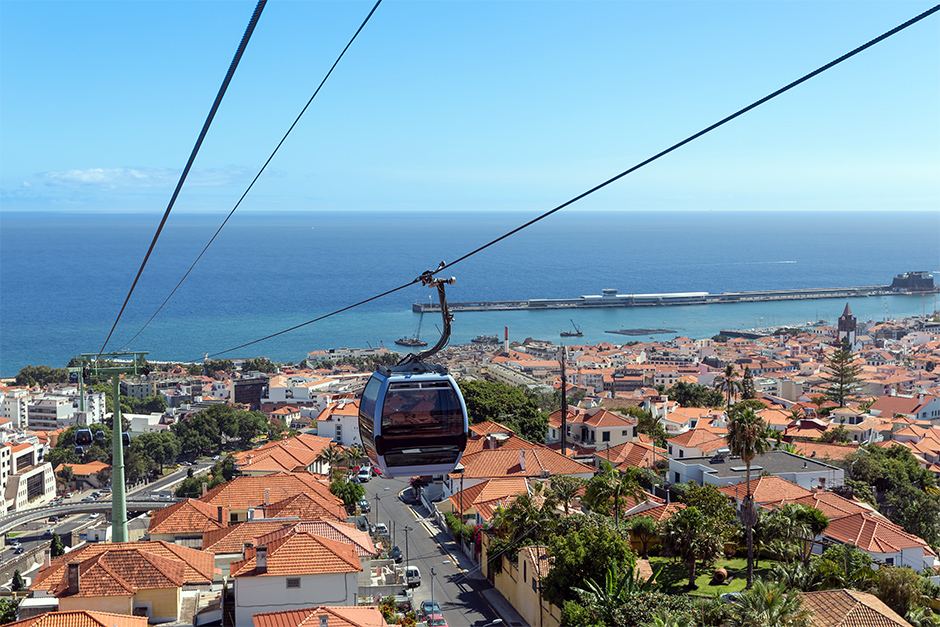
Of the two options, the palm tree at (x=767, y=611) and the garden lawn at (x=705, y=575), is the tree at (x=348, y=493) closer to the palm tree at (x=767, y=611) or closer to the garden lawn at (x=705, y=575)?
the garden lawn at (x=705, y=575)

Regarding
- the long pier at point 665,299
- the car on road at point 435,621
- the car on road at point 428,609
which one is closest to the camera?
the car on road at point 435,621

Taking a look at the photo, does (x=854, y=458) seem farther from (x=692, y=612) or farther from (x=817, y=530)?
(x=692, y=612)

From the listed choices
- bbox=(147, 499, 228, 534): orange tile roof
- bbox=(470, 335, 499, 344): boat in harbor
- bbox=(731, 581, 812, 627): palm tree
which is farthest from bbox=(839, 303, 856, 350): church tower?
bbox=(731, 581, 812, 627): palm tree

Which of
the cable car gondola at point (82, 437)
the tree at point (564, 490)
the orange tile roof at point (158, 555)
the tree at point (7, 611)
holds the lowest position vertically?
the tree at point (7, 611)

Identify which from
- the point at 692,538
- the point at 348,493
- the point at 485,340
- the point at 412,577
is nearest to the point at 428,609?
the point at 412,577

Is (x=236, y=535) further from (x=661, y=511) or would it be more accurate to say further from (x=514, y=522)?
(x=661, y=511)

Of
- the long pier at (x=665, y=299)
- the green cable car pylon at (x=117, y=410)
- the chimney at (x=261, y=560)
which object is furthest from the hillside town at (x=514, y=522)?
the long pier at (x=665, y=299)
